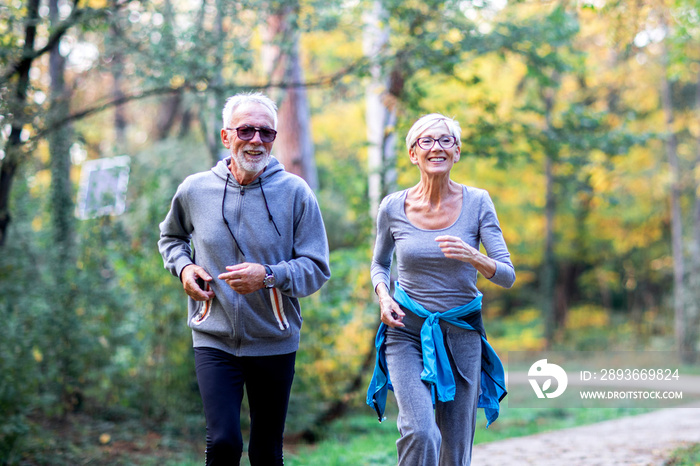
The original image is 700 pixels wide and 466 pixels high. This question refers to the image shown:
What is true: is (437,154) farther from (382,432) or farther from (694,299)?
(694,299)

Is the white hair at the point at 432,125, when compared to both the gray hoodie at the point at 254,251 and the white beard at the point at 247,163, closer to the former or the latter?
the gray hoodie at the point at 254,251

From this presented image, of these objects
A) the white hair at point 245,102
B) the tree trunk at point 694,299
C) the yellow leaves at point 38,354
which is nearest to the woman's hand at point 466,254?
the white hair at point 245,102

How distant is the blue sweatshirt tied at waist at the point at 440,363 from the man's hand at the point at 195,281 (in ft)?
3.11

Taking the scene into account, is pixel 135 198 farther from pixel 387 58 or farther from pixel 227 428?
pixel 227 428

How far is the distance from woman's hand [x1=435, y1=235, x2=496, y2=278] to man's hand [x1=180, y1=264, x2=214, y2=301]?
118 centimetres

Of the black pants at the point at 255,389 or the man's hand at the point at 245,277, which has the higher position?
the man's hand at the point at 245,277

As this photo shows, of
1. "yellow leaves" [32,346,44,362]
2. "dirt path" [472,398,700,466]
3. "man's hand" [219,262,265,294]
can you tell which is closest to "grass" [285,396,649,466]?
"dirt path" [472,398,700,466]

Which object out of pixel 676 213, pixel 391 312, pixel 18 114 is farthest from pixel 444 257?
pixel 676 213

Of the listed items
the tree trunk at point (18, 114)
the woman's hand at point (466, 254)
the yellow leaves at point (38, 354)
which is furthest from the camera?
the yellow leaves at point (38, 354)

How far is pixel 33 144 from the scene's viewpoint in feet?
21.0

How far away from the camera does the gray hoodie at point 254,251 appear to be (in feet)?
11.7

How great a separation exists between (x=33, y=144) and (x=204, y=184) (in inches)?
133

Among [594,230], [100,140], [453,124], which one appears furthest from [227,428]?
[594,230]

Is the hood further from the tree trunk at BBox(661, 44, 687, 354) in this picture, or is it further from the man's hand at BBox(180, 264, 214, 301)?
the tree trunk at BBox(661, 44, 687, 354)
